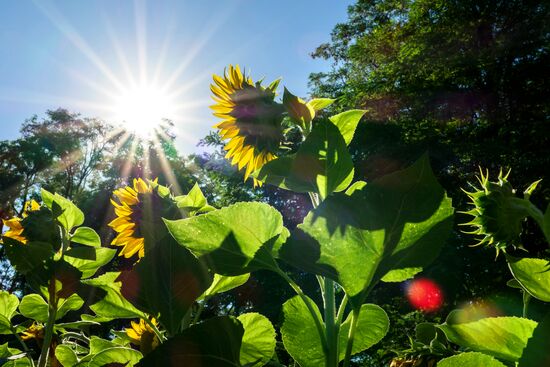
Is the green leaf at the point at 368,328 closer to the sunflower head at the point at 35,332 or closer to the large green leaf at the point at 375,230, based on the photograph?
the large green leaf at the point at 375,230

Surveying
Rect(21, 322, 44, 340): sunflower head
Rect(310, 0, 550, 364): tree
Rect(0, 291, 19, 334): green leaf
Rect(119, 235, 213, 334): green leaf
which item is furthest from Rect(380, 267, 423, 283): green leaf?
Rect(310, 0, 550, 364): tree

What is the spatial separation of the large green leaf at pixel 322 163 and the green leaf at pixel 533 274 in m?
0.13

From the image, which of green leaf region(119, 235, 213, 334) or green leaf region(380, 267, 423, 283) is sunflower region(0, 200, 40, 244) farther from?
green leaf region(380, 267, 423, 283)

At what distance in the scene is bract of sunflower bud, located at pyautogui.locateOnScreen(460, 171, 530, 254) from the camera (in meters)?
0.41

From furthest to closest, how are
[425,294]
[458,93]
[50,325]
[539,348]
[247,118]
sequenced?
[458,93]
[425,294]
[247,118]
[50,325]
[539,348]

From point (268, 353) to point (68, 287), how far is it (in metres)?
0.25

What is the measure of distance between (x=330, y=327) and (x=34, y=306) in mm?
372

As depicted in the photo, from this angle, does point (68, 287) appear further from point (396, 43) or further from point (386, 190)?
point (396, 43)

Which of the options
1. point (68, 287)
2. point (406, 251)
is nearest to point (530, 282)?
point (406, 251)

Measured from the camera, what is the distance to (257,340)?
36 centimetres

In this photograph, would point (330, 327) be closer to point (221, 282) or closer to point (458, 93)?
point (221, 282)

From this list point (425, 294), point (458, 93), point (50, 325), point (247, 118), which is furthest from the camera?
point (458, 93)

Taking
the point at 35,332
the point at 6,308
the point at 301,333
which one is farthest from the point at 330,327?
the point at 35,332

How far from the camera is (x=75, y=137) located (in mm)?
16531
